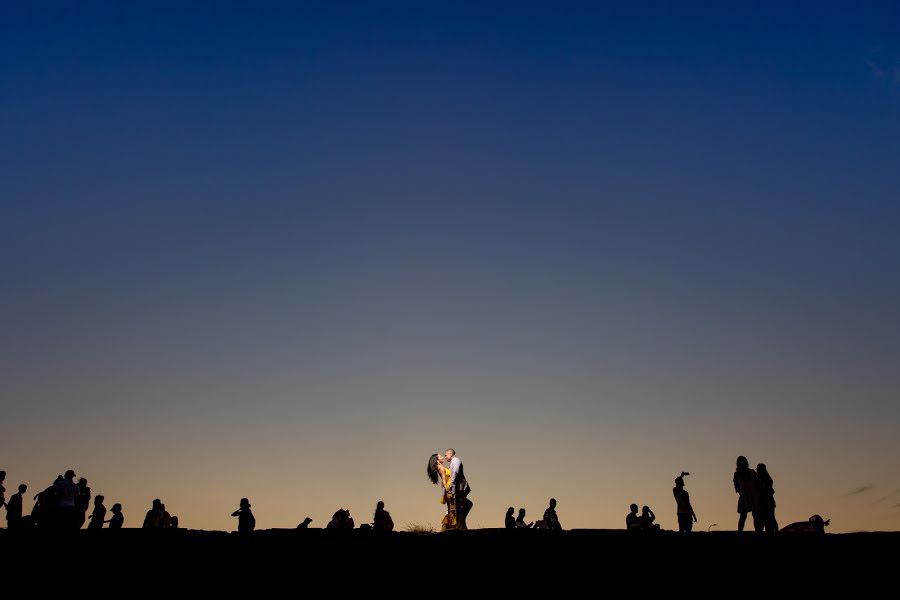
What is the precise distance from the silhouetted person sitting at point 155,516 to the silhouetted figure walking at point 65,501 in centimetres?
292

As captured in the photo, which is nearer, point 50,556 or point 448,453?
point 50,556

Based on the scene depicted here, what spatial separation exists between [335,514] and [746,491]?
11.1 m

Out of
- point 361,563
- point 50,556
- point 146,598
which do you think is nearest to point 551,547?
point 361,563

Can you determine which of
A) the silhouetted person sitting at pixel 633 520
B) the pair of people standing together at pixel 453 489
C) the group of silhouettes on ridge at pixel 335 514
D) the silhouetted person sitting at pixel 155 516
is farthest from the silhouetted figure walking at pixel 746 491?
the silhouetted person sitting at pixel 155 516

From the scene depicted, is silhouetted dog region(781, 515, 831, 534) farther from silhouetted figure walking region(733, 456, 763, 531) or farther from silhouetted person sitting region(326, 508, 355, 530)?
silhouetted person sitting region(326, 508, 355, 530)

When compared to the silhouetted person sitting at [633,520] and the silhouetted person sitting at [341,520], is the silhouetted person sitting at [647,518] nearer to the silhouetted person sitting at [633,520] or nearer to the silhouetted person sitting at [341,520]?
the silhouetted person sitting at [633,520]

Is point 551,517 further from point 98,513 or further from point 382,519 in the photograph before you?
point 98,513

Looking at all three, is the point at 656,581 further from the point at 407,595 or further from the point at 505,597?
the point at 407,595

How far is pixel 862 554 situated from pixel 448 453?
10.5 metres

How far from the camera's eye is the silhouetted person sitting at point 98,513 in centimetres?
2348

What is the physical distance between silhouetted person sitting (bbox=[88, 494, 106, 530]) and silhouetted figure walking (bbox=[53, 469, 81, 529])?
3.42m

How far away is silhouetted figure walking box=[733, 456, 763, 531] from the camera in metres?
19.9

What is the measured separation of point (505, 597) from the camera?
12195 millimetres

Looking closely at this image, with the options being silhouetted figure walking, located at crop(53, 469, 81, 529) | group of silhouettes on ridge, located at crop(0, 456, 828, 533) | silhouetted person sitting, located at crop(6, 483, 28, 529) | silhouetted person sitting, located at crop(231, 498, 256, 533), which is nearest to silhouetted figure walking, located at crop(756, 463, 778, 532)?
group of silhouettes on ridge, located at crop(0, 456, 828, 533)
